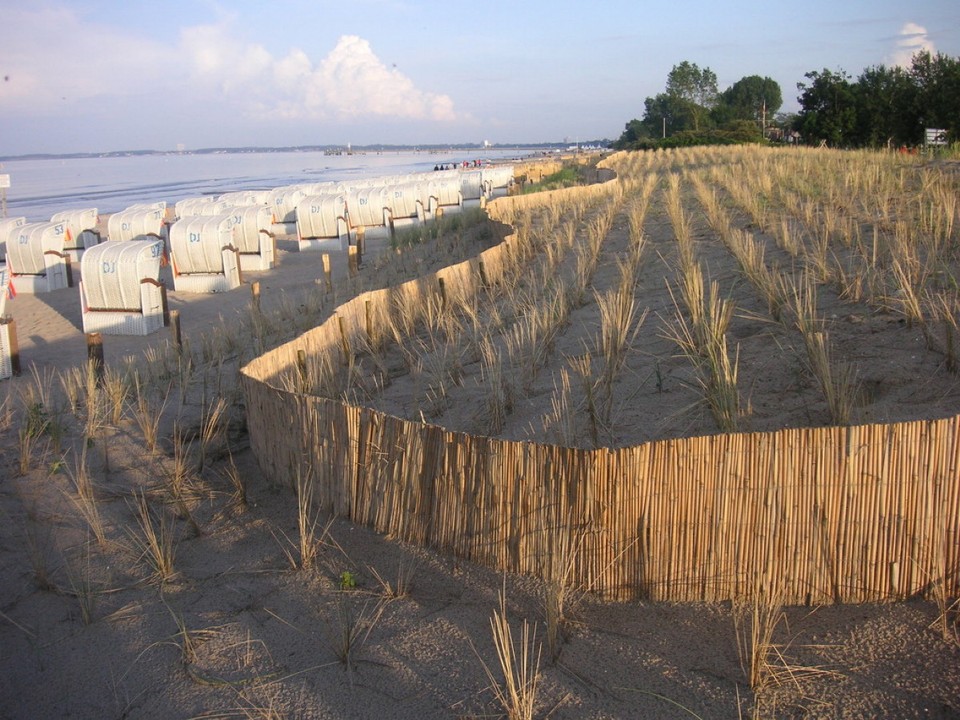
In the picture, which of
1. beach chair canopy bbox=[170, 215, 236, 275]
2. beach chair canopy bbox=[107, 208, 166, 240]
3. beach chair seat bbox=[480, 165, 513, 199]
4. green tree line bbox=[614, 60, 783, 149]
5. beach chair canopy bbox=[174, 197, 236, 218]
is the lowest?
beach chair canopy bbox=[170, 215, 236, 275]

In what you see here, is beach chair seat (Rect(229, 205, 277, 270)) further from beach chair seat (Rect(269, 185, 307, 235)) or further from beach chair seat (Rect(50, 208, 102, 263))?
beach chair seat (Rect(269, 185, 307, 235))

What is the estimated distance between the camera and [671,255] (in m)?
10.1

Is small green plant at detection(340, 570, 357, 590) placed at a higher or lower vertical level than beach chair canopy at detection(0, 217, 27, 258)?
lower

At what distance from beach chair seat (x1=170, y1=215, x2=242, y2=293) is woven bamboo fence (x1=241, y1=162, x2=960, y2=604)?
1485 cm

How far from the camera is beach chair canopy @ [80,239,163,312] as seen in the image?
13.9 meters

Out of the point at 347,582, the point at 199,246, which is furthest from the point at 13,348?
the point at 347,582

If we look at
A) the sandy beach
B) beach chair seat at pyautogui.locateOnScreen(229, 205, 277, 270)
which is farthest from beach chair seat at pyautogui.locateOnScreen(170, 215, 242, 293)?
the sandy beach

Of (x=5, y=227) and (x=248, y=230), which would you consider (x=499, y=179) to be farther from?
(x=5, y=227)

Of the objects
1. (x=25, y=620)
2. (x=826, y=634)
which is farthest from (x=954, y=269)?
(x=25, y=620)

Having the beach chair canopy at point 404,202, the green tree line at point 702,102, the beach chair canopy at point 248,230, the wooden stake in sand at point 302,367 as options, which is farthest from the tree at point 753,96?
the wooden stake in sand at point 302,367

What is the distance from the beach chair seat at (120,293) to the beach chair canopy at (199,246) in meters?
3.54

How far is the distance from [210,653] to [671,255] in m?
7.84

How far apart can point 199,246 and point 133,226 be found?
16.9ft

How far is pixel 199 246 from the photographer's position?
57.7ft
